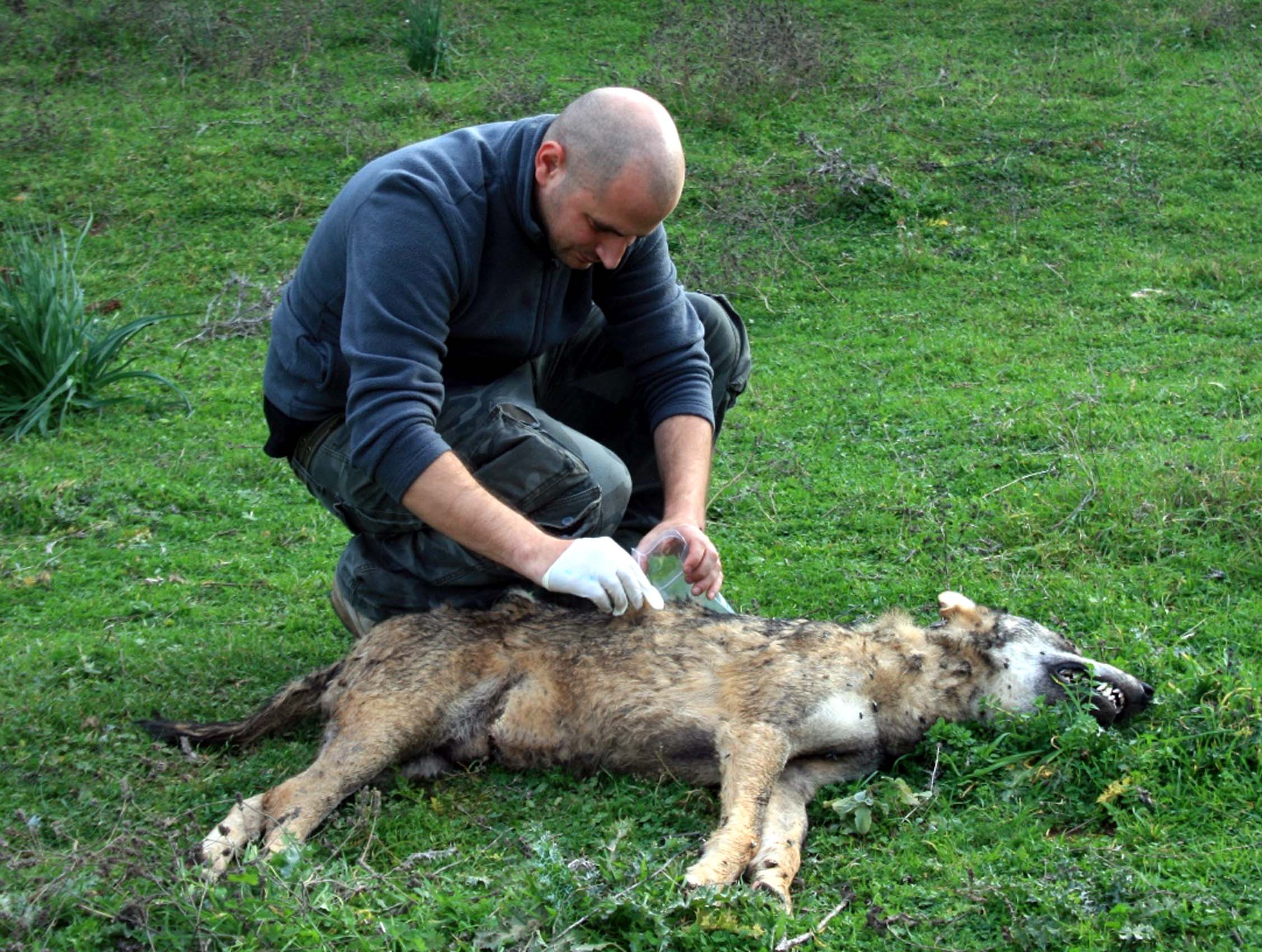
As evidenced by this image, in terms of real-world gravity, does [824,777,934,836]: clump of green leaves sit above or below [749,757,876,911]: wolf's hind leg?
above

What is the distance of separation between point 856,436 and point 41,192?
7.09 metres

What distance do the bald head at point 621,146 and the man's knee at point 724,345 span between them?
1.15 meters

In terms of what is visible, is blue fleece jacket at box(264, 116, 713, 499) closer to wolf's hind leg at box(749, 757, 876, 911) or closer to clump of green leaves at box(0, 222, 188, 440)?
wolf's hind leg at box(749, 757, 876, 911)

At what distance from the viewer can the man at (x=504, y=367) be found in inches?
162

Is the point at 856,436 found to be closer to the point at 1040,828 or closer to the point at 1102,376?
the point at 1102,376

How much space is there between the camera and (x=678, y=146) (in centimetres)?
427

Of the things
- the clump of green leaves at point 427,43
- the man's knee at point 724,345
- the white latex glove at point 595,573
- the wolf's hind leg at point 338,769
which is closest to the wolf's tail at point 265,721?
the wolf's hind leg at point 338,769

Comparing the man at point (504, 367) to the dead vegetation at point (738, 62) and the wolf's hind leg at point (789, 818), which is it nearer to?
the wolf's hind leg at point (789, 818)

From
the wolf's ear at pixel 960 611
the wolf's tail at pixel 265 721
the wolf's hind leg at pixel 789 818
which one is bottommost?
the wolf's tail at pixel 265 721

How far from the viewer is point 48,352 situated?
24.3 ft

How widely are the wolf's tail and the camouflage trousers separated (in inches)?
15.8

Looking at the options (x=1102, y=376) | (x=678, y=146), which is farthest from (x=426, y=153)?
(x=1102, y=376)

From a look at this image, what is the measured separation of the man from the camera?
4105 mm

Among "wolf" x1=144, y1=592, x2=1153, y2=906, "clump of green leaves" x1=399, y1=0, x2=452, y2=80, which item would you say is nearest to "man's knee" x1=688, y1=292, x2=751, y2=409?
"wolf" x1=144, y1=592, x2=1153, y2=906
